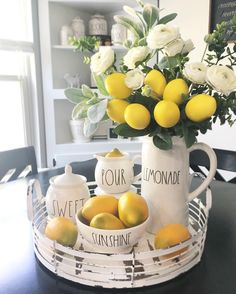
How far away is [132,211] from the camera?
1.91 ft

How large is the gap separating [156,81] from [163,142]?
5.3 inches

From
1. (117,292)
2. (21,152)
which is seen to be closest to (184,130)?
(117,292)

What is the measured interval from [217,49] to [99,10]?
1927 mm

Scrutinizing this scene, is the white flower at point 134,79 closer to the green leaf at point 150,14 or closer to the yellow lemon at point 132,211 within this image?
the green leaf at point 150,14

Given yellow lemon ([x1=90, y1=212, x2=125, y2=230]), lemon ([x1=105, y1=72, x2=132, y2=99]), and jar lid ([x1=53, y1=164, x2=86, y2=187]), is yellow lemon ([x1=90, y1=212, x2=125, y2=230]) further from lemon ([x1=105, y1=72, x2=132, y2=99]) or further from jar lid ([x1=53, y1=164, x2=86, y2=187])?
lemon ([x1=105, y1=72, x2=132, y2=99])

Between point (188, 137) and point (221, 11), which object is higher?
point (221, 11)

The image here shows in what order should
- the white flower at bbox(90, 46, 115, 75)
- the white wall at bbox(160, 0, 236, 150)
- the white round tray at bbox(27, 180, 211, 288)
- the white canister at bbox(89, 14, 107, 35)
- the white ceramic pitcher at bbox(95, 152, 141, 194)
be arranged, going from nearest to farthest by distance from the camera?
the white round tray at bbox(27, 180, 211, 288) < the white flower at bbox(90, 46, 115, 75) < the white ceramic pitcher at bbox(95, 152, 141, 194) < the white wall at bbox(160, 0, 236, 150) < the white canister at bbox(89, 14, 107, 35)

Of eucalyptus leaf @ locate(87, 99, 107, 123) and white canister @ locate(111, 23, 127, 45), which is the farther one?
white canister @ locate(111, 23, 127, 45)

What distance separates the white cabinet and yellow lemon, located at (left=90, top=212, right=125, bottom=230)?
1.66 meters

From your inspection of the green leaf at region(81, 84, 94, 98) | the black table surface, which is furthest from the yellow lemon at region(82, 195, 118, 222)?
the green leaf at region(81, 84, 94, 98)

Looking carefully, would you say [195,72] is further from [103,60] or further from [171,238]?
[171,238]

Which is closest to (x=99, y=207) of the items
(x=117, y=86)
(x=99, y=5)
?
(x=117, y=86)

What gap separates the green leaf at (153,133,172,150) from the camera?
2.04 ft

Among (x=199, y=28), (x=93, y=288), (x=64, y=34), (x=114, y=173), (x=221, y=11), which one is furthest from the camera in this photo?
(x=64, y=34)
